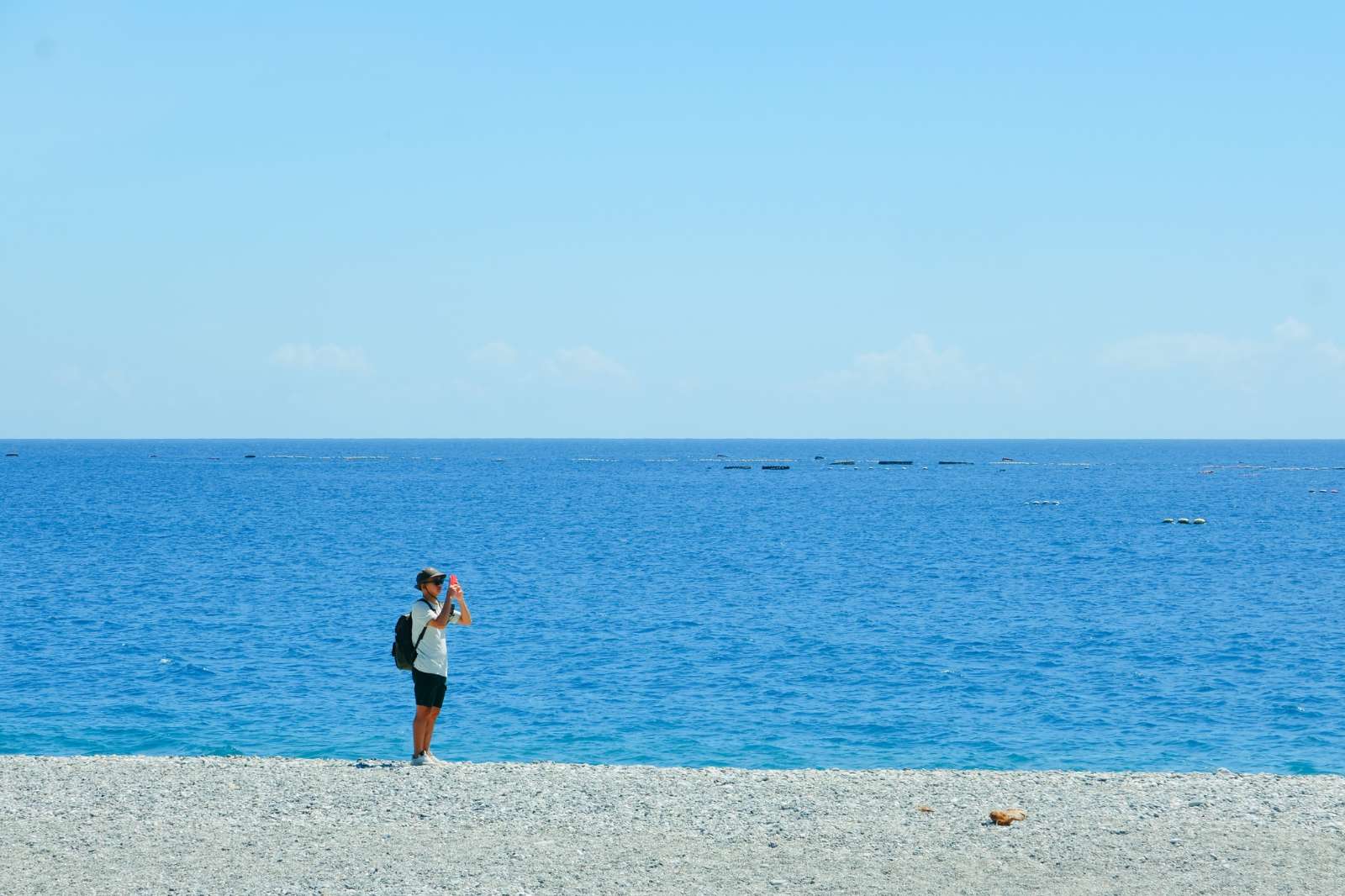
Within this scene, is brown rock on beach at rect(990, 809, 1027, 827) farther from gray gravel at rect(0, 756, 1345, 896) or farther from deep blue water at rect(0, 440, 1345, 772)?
deep blue water at rect(0, 440, 1345, 772)

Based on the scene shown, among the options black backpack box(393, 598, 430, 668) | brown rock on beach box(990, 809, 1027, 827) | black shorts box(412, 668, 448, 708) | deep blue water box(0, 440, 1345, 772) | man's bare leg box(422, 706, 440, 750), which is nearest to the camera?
brown rock on beach box(990, 809, 1027, 827)

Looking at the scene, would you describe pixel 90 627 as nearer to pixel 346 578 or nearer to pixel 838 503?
pixel 346 578

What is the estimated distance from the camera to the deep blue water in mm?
22812

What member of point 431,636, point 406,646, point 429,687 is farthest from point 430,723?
point 431,636

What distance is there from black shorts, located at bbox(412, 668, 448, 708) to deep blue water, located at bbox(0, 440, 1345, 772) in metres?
5.53

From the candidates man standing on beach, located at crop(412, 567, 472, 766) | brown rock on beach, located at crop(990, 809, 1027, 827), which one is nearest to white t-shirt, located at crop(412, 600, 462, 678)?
man standing on beach, located at crop(412, 567, 472, 766)

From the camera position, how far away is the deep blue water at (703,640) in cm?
2281

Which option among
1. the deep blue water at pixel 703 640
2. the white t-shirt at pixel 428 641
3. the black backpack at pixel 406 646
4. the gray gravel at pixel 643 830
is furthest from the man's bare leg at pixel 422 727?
the deep blue water at pixel 703 640

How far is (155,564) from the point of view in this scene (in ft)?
183

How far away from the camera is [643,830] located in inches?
513

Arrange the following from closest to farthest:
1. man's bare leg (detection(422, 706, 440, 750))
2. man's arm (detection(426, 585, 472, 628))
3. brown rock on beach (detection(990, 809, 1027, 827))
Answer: brown rock on beach (detection(990, 809, 1027, 827)) → man's arm (detection(426, 585, 472, 628)) → man's bare leg (detection(422, 706, 440, 750))

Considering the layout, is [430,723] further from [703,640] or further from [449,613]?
[703,640]

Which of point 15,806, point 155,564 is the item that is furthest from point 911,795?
point 155,564

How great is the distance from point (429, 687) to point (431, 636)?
0.73m
